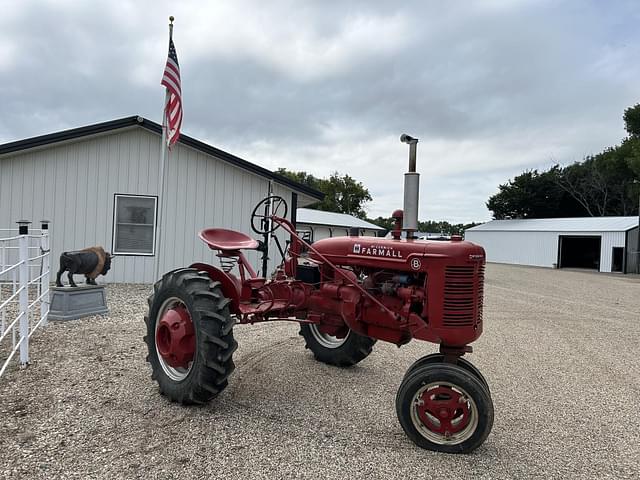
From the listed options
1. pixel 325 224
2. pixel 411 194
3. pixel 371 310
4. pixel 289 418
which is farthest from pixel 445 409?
pixel 325 224

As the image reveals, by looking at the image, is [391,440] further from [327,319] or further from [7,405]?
[7,405]

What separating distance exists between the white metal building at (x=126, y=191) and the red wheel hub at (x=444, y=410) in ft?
25.6

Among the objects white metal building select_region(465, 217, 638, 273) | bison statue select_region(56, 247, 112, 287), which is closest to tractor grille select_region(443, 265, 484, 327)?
bison statue select_region(56, 247, 112, 287)

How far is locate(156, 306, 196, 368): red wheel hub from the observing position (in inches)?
137

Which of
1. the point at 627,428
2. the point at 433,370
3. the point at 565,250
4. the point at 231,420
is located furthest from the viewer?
the point at 565,250

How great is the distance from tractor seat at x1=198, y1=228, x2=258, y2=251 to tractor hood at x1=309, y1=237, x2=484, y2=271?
2.19ft

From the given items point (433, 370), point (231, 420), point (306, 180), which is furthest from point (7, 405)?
point (306, 180)

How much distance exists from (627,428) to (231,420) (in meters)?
2.92

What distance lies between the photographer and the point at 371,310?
3.56 metres

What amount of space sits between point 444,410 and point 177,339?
1.97m

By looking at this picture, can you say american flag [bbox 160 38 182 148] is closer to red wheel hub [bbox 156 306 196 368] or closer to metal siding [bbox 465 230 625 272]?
red wheel hub [bbox 156 306 196 368]

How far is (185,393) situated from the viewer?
11.0 ft

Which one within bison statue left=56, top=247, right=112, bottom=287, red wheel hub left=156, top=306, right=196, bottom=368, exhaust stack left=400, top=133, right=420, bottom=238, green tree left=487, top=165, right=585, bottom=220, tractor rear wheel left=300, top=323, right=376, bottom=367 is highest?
green tree left=487, top=165, right=585, bottom=220

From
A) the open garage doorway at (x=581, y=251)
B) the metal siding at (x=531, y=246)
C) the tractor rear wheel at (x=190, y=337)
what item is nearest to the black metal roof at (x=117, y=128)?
the tractor rear wheel at (x=190, y=337)
